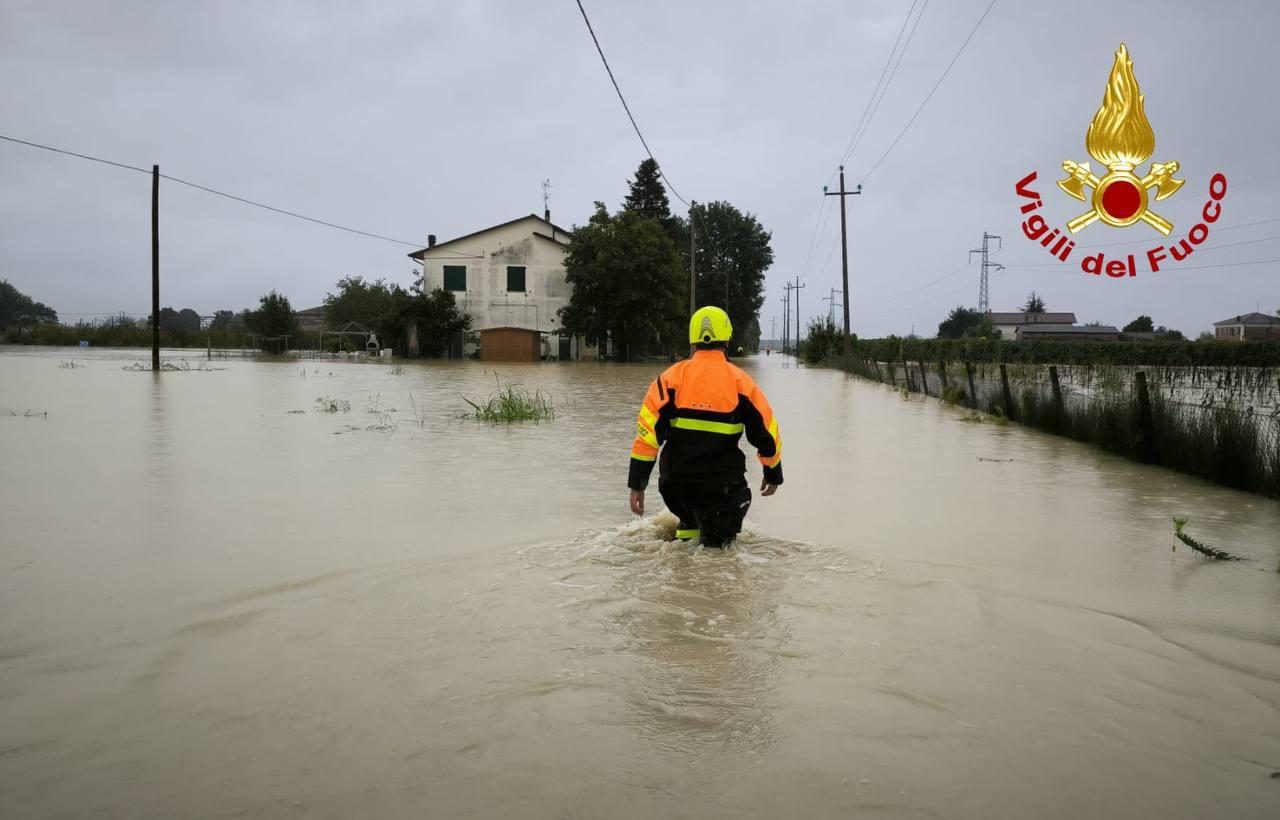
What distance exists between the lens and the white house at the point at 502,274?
5300cm

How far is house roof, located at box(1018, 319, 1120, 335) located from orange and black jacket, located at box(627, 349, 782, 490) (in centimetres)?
8559

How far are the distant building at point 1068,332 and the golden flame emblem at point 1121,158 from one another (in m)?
67.5

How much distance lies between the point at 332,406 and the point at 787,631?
13.9 metres

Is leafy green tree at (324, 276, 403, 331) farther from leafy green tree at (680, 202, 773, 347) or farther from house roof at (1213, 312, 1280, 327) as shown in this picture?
house roof at (1213, 312, 1280, 327)

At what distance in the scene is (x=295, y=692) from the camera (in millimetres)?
3797

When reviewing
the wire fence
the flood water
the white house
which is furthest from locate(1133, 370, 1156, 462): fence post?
the white house

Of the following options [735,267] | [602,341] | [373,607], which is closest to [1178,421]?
[373,607]

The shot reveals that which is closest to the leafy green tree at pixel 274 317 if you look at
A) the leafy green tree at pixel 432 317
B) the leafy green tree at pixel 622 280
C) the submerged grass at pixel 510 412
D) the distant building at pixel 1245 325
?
A: the leafy green tree at pixel 432 317

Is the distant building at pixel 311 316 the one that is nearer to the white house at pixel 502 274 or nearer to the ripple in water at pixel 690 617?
the white house at pixel 502 274

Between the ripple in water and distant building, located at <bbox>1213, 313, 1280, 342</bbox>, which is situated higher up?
distant building, located at <bbox>1213, 313, 1280, 342</bbox>

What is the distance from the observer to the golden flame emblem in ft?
37.6

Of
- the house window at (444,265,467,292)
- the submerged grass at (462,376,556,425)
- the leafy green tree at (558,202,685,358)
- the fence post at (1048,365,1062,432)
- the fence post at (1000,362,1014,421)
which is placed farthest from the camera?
the house window at (444,265,467,292)

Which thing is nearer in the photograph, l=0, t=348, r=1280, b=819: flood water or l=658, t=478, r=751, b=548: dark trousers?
l=0, t=348, r=1280, b=819: flood water

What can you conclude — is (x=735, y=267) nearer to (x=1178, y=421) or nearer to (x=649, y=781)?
(x=1178, y=421)
